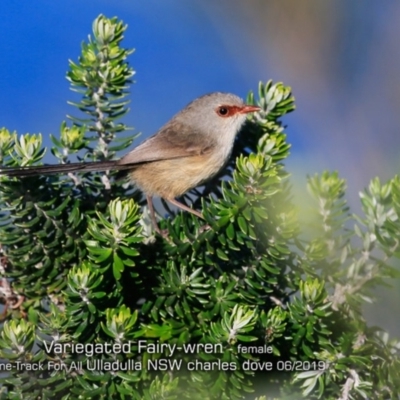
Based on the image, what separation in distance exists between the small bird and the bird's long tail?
133mm

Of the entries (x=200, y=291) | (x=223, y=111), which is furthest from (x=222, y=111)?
(x=200, y=291)

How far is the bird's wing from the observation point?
8.29 ft

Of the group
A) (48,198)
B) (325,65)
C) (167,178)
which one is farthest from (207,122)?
(325,65)

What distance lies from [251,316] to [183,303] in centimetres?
21

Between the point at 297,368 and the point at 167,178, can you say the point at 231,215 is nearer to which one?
the point at 297,368

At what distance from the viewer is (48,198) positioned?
1.47 meters

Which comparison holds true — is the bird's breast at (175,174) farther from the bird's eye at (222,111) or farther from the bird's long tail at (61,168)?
the bird's long tail at (61,168)

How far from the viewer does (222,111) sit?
8.88ft

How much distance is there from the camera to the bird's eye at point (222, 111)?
8.55 ft

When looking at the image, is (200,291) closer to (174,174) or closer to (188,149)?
(174,174)

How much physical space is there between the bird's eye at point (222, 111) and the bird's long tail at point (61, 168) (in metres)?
0.78

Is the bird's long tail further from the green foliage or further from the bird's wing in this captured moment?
the bird's wing

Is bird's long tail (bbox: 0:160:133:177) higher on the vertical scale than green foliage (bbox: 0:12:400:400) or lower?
higher

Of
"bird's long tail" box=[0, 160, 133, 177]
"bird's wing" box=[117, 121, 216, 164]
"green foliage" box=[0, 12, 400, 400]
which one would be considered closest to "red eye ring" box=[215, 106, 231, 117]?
"bird's wing" box=[117, 121, 216, 164]
